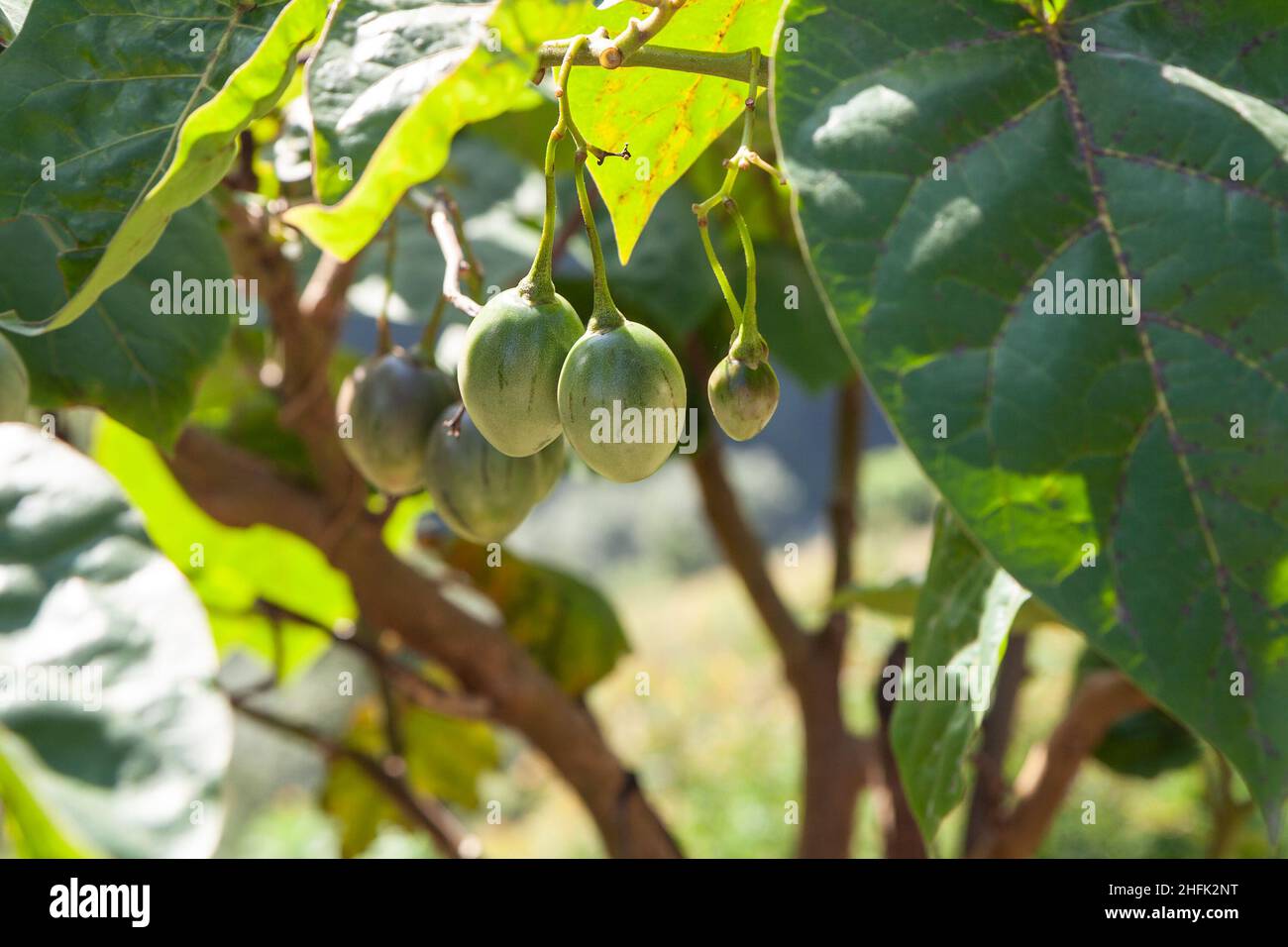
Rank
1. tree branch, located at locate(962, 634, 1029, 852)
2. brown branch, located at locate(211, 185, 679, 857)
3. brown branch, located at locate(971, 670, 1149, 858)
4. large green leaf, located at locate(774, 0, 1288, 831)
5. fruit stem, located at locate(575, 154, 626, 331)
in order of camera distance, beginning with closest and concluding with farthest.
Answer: large green leaf, located at locate(774, 0, 1288, 831), fruit stem, located at locate(575, 154, 626, 331), brown branch, located at locate(211, 185, 679, 857), brown branch, located at locate(971, 670, 1149, 858), tree branch, located at locate(962, 634, 1029, 852)

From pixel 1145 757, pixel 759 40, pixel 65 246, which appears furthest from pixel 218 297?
pixel 1145 757

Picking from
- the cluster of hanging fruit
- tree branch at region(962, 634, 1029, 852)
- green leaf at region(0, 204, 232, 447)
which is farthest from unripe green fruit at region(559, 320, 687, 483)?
tree branch at region(962, 634, 1029, 852)

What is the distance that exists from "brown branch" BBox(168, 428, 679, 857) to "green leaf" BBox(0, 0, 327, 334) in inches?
17.8

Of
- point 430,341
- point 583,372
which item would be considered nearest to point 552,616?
point 430,341

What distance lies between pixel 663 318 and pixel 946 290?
2.28 feet

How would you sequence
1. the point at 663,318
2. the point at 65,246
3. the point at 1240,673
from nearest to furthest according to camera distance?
the point at 1240,673
the point at 65,246
the point at 663,318

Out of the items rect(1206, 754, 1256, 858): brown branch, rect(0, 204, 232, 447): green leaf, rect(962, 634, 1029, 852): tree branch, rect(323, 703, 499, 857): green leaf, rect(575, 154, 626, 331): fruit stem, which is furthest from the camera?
rect(323, 703, 499, 857): green leaf

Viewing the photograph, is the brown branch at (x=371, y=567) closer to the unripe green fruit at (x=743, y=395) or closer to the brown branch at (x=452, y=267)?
the brown branch at (x=452, y=267)

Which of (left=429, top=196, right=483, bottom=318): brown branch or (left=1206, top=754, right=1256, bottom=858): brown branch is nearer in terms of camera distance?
(left=429, top=196, right=483, bottom=318): brown branch

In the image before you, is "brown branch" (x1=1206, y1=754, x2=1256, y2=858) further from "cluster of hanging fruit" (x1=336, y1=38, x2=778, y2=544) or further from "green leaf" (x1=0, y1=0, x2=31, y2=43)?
"green leaf" (x1=0, y1=0, x2=31, y2=43)

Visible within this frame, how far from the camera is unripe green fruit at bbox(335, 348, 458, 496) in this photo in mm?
586

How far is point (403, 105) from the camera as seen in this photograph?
12.8 inches

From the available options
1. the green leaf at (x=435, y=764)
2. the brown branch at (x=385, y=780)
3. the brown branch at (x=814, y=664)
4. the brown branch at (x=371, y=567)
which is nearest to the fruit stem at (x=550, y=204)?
the brown branch at (x=371, y=567)

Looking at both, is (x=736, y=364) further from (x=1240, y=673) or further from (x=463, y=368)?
(x=1240, y=673)
